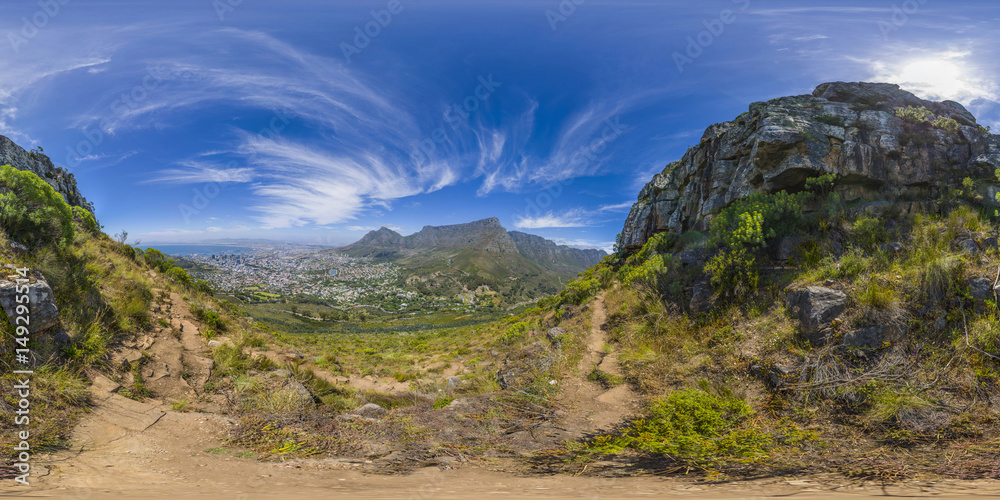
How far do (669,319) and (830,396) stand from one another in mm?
4880

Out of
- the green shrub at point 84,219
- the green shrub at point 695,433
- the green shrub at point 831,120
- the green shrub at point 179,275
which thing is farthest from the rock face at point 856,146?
the green shrub at point 84,219

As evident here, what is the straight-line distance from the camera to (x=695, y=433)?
→ 4949mm

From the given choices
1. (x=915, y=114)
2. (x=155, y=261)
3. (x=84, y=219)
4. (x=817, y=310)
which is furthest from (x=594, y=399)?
(x=155, y=261)

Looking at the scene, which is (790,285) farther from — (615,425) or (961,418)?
(615,425)

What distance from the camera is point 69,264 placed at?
698cm

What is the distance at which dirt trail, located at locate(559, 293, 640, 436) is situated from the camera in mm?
6035

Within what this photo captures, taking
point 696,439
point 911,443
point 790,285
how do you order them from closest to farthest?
point 911,443 → point 696,439 → point 790,285

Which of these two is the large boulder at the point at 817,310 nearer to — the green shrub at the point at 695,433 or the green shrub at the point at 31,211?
the green shrub at the point at 695,433

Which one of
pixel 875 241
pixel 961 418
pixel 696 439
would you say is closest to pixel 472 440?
pixel 696 439

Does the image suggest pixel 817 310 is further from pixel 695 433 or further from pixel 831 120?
pixel 831 120

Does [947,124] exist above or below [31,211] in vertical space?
above

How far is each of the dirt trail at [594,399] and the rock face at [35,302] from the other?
939 cm

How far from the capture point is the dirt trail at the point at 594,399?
6035mm

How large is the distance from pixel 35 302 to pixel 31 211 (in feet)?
13.0
